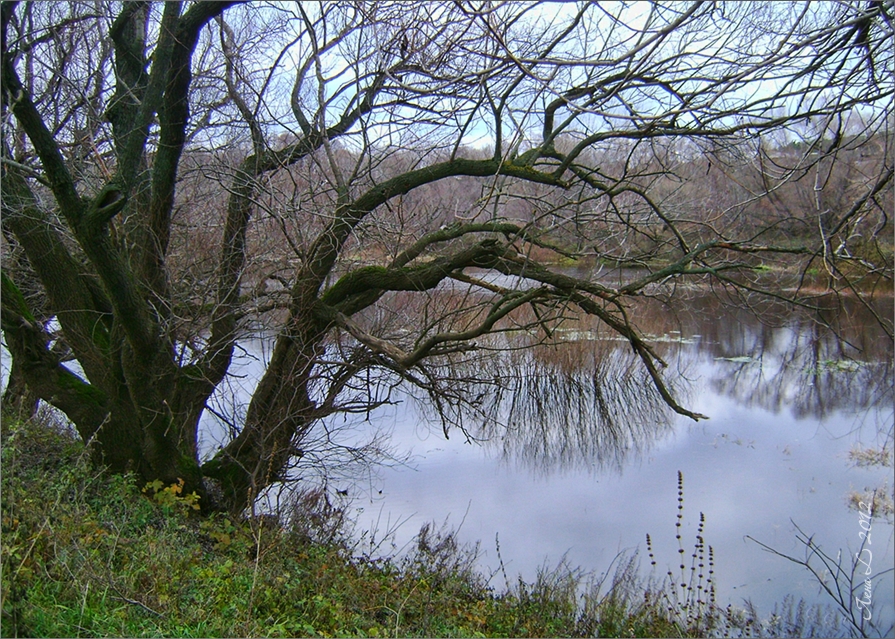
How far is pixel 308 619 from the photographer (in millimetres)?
4047

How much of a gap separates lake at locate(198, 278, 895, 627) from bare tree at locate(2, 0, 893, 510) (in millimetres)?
750

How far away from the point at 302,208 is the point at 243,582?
2.81m

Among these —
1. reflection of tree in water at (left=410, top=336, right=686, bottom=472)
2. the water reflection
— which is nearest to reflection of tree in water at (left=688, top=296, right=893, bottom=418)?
the water reflection

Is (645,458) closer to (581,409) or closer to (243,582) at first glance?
(581,409)

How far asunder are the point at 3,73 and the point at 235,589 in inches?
153

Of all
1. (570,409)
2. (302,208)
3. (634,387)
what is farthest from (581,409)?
(302,208)

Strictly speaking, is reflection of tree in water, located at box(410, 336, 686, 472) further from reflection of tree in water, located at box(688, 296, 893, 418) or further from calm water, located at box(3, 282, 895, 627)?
reflection of tree in water, located at box(688, 296, 893, 418)

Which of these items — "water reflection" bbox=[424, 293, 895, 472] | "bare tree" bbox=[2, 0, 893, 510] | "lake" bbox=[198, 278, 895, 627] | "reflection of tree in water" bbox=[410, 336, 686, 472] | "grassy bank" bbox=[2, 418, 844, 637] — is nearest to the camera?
"grassy bank" bbox=[2, 418, 844, 637]

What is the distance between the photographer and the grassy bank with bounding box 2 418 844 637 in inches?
129

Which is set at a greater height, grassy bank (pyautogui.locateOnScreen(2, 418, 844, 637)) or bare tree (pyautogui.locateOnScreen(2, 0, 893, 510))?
bare tree (pyautogui.locateOnScreen(2, 0, 893, 510))

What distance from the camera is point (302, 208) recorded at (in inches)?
225

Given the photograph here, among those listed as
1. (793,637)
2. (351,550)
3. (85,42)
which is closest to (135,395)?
(351,550)

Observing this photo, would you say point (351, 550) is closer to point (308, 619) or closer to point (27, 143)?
point (308, 619)

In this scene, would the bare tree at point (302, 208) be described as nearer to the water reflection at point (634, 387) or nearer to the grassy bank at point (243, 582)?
the grassy bank at point (243, 582)
